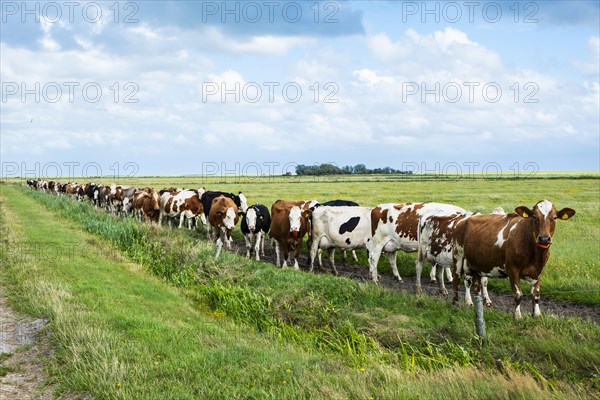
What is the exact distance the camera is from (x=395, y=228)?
16.7 meters

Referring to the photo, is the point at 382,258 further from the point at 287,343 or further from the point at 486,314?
the point at 287,343

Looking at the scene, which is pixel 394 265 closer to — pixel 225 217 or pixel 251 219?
pixel 251 219

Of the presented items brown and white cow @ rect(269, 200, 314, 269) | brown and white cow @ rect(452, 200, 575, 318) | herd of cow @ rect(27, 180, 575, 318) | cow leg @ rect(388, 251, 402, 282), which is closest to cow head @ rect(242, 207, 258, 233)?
herd of cow @ rect(27, 180, 575, 318)

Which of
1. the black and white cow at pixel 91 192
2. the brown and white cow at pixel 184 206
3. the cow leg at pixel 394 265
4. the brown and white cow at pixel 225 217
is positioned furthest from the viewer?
the black and white cow at pixel 91 192

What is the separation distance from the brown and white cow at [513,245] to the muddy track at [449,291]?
0.75 metres

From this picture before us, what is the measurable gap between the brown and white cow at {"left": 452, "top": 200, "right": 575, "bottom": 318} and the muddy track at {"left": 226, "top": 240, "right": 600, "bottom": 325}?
75 cm

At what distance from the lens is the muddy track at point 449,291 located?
1218 centimetres

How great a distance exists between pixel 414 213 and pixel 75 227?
48.8ft

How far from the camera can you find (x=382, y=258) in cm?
1919

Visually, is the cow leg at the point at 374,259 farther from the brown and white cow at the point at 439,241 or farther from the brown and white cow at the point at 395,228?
the brown and white cow at the point at 439,241

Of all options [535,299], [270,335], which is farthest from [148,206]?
[535,299]

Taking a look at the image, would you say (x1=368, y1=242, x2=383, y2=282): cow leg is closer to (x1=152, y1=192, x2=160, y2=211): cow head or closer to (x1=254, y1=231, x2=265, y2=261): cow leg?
(x1=254, y1=231, x2=265, y2=261): cow leg

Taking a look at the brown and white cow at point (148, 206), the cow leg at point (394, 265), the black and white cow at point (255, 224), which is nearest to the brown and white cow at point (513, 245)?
the cow leg at point (394, 265)

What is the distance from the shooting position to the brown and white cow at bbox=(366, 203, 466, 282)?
16375mm
